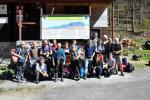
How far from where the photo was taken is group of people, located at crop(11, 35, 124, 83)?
67.6 feet

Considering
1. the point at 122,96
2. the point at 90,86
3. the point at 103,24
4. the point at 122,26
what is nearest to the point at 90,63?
the point at 90,86

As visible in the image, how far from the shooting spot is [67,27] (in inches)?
1005

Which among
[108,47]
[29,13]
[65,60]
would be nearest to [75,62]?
[65,60]

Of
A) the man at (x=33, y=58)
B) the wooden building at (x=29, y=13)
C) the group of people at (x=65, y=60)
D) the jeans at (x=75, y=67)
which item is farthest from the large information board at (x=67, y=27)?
the jeans at (x=75, y=67)

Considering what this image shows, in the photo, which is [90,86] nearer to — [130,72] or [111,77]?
[111,77]

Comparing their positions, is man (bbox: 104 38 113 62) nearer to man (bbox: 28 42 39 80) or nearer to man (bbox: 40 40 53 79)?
man (bbox: 40 40 53 79)

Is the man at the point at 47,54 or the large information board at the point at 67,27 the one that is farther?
the large information board at the point at 67,27

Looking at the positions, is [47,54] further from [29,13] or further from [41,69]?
[29,13]

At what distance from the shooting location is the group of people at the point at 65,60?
20.6 m

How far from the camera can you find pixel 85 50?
21.7 meters

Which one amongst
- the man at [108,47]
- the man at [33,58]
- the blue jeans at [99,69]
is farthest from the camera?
the man at [108,47]

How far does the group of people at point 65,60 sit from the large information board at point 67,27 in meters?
3.44

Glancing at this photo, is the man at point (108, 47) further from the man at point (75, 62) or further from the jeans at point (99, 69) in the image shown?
the man at point (75, 62)

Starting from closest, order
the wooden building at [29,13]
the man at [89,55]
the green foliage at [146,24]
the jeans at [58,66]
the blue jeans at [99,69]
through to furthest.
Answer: the jeans at [58,66]
the blue jeans at [99,69]
the man at [89,55]
the wooden building at [29,13]
the green foliage at [146,24]
